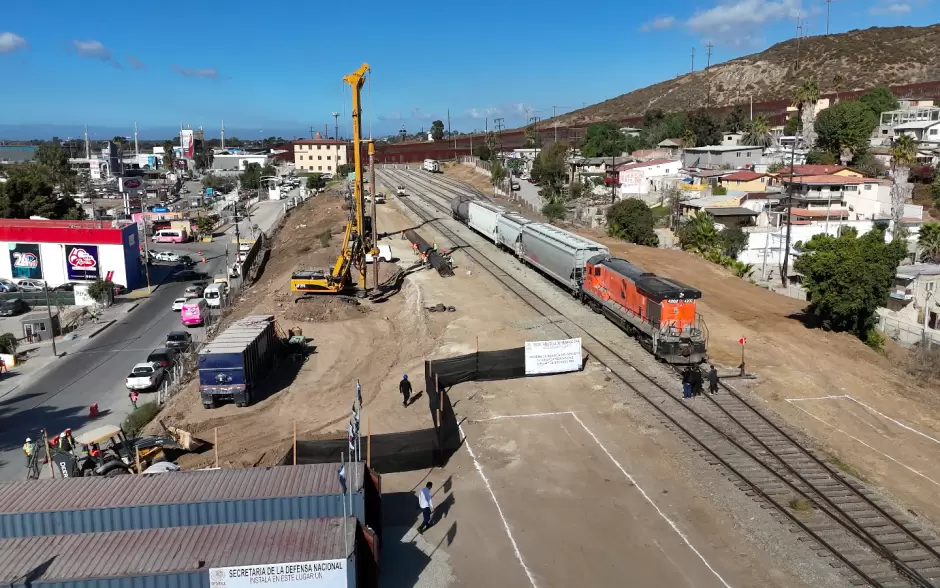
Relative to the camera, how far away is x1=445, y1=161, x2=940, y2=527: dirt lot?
20.8m

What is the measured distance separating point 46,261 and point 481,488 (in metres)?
55.7

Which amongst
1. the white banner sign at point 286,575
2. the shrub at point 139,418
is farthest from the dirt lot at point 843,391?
the shrub at point 139,418

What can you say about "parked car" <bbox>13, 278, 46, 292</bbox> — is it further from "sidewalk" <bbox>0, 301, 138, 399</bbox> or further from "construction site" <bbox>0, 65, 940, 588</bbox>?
"construction site" <bbox>0, 65, 940, 588</bbox>

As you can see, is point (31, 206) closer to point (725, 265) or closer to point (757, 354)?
point (725, 265)

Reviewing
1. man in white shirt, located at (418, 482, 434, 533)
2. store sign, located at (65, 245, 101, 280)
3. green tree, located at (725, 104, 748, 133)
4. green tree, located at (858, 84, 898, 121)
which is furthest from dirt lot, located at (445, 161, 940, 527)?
green tree, located at (725, 104, 748, 133)

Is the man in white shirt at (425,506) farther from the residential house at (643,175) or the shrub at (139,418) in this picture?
the residential house at (643,175)

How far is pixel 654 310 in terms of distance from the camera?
2945cm

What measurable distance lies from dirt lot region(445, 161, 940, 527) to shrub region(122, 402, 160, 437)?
25.1 m

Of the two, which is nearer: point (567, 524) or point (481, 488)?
point (567, 524)

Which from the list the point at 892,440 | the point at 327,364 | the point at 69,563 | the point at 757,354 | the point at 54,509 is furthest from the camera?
the point at 327,364

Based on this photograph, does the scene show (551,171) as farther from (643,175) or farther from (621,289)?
(621,289)

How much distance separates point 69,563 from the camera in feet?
42.3

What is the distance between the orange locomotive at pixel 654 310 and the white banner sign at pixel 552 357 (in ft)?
11.6

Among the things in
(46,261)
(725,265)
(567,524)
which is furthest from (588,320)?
(46,261)
